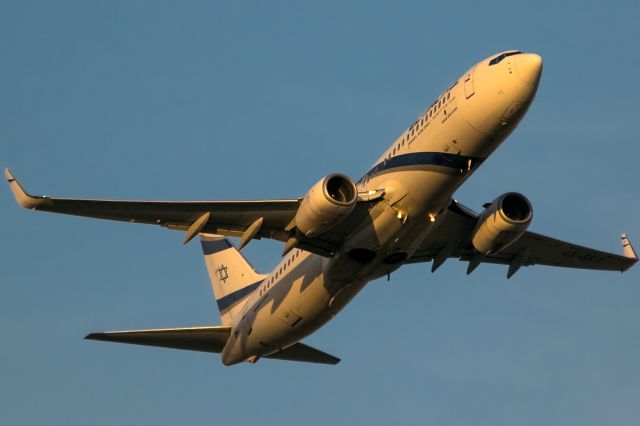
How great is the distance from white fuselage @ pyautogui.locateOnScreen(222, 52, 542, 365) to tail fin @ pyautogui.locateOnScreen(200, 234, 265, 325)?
8044mm

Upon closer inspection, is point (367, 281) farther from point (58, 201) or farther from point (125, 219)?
point (58, 201)

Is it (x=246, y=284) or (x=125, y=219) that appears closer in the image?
(x=125, y=219)

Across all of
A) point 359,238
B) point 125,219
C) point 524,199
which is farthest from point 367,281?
point 125,219

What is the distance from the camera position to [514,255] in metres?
52.8

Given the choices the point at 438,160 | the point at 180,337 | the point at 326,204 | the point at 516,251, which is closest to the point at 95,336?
the point at 180,337

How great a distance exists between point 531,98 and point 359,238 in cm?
802

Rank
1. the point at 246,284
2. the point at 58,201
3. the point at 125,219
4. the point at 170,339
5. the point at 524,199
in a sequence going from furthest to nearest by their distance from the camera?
the point at 246,284 → the point at 170,339 → the point at 524,199 → the point at 125,219 → the point at 58,201

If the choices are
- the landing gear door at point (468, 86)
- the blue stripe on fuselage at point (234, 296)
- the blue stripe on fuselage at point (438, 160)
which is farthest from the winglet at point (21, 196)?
the blue stripe on fuselage at point (234, 296)

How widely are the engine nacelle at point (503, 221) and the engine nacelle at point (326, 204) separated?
6764 millimetres

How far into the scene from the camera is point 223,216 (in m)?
44.7

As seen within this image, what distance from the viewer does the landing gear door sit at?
1663 inches

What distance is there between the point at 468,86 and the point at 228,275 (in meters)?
20.5

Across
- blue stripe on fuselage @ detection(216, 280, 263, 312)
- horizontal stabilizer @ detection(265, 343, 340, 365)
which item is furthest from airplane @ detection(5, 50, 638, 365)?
blue stripe on fuselage @ detection(216, 280, 263, 312)

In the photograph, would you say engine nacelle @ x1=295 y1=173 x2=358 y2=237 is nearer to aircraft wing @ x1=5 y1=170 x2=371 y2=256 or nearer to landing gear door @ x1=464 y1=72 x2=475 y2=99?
aircraft wing @ x1=5 y1=170 x2=371 y2=256
